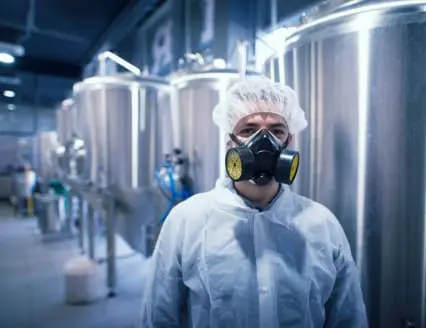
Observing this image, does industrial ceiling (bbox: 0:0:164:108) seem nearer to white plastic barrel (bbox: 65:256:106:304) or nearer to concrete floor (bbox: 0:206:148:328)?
concrete floor (bbox: 0:206:148:328)

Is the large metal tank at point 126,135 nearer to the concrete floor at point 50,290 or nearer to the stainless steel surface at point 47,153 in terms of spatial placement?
the concrete floor at point 50,290

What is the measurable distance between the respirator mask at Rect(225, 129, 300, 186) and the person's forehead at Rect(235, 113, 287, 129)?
0.09 ft

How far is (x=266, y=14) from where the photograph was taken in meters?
2.57

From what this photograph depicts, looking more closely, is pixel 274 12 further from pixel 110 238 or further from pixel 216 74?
pixel 110 238

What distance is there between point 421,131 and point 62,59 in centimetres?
562

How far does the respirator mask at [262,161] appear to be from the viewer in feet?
2.56

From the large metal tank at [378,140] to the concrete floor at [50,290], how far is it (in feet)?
5.37

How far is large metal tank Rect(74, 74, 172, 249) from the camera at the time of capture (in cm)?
242

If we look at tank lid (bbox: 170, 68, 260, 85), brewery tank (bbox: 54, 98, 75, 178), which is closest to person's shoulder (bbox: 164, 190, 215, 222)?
tank lid (bbox: 170, 68, 260, 85)

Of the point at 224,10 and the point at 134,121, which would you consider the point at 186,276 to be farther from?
the point at 224,10

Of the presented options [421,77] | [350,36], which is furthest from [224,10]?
[421,77]

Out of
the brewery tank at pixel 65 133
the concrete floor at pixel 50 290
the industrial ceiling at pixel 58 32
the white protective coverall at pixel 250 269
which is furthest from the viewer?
the brewery tank at pixel 65 133

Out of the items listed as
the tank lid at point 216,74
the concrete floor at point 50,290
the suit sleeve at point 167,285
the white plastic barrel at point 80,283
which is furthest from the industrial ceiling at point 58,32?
the suit sleeve at point 167,285

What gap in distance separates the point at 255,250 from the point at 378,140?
1.61 feet
